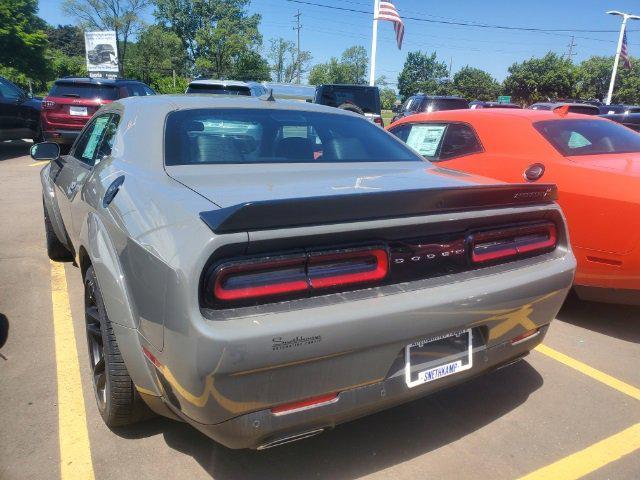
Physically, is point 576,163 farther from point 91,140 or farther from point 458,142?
point 91,140

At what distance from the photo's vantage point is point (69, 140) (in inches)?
414

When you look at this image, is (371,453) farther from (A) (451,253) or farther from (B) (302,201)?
(B) (302,201)

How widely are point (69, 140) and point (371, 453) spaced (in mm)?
10378

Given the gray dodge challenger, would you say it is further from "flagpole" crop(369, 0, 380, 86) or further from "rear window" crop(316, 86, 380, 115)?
"flagpole" crop(369, 0, 380, 86)

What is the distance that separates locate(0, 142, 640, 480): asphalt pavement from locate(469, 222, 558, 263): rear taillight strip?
90cm

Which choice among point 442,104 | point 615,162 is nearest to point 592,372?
point 615,162

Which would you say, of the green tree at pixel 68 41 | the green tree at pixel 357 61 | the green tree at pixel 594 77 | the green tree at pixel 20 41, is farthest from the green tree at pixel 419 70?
the green tree at pixel 20 41

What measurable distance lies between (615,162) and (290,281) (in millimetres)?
3184

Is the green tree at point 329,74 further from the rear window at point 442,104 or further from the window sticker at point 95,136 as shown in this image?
the window sticker at point 95,136

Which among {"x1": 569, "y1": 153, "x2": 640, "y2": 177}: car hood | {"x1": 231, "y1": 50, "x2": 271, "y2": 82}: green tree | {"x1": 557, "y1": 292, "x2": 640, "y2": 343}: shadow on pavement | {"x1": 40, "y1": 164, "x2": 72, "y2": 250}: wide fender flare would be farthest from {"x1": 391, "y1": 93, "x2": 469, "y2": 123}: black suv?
{"x1": 231, "y1": 50, "x2": 271, "y2": 82}: green tree

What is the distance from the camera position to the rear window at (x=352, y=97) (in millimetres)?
12858

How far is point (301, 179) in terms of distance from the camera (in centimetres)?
227

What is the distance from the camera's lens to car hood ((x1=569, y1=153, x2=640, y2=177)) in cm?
350

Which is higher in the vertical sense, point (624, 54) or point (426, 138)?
point (624, 54)
